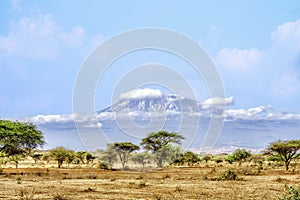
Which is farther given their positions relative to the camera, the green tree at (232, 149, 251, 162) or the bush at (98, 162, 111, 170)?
the green tree at (232, 149, 251, 162)

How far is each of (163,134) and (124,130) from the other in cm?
2088

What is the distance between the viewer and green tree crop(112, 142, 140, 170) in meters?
72.6

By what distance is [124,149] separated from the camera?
72.8 metres

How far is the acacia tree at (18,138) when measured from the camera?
158ft

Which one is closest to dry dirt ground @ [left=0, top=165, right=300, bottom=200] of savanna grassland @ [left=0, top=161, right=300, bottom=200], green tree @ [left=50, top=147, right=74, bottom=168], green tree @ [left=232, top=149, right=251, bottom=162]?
savanna grassland @ [left=0, top=161, right=300, bottom=200]

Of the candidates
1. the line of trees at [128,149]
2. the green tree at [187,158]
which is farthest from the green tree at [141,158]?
the green tree at [187,158]

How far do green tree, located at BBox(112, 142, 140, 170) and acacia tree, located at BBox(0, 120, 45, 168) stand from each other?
22.1 m

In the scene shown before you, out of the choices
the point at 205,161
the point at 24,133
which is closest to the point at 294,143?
the point at 24,133

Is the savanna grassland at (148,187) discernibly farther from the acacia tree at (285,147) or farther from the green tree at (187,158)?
the green tree at (187,158)

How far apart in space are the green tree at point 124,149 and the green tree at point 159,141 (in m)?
1.97

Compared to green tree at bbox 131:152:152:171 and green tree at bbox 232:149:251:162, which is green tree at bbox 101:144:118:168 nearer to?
green tree at bbox 131:152:152:171

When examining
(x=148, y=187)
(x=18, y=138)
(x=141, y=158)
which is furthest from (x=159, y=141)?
(x=148, y=187)

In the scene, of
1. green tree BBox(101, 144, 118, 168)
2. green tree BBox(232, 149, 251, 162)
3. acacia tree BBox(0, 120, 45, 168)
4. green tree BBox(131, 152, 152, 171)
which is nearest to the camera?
acacia tree BBox(0, 120, 45, 168)

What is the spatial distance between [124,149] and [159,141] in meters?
6.14
